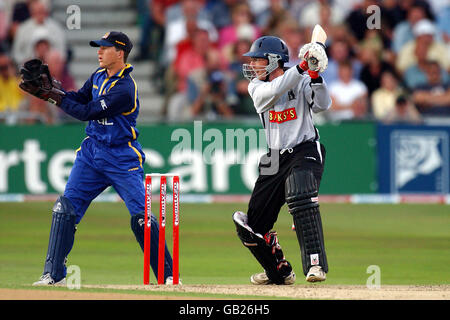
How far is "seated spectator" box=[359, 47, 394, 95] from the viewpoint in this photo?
20.3 m

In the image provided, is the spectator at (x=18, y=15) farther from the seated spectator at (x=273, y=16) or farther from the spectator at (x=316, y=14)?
the spectator at (x=316, y=14)

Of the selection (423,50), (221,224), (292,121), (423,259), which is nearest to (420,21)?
(423,50)

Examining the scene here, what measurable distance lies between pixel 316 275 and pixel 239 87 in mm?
11263

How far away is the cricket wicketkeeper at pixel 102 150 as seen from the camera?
9.40m

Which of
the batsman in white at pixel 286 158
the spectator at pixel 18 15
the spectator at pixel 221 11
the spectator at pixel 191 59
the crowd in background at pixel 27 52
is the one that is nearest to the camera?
the batsman in white at pixel 286 158

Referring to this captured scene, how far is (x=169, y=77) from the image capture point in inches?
819

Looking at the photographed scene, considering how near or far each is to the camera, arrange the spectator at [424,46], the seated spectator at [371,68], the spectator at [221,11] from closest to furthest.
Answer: the seated spectator at [371,68] < the spectator at [424,46] < the spectator at [221,11]

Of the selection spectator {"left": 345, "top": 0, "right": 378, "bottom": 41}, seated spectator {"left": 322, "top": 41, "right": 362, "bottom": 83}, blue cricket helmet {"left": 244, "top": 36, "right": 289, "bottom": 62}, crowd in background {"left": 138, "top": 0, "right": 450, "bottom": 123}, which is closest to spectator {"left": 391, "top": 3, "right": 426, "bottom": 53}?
crowd in background {"left": 138, "top": 0, "right": 450, "bottom": 123}

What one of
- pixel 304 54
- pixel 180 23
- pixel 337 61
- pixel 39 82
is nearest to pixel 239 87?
pixel 337 61

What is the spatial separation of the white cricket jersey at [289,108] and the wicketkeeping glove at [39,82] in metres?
1.85

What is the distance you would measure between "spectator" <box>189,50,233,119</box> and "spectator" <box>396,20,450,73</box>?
390 centimetres

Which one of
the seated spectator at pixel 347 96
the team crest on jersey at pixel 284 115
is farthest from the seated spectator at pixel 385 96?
the team crest on jersey at pixel 284 115

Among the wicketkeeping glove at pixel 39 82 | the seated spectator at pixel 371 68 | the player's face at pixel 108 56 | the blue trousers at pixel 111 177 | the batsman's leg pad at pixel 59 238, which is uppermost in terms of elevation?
the seated spectator at pixel 371 68
